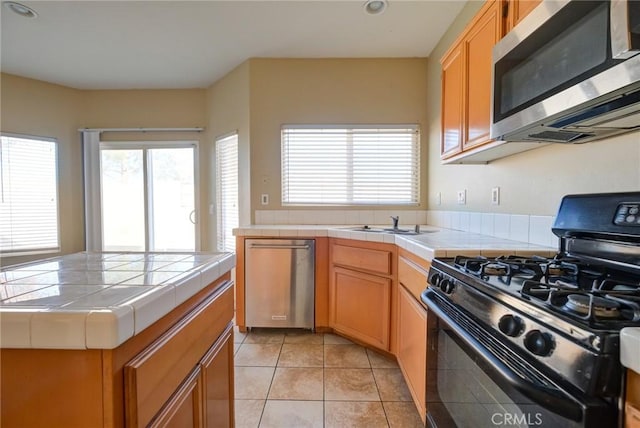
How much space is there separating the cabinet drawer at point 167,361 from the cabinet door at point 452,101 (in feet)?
5.05

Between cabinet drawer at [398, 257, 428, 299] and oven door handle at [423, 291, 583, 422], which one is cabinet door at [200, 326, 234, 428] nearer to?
oven door handle at [423, 291, 583, 422]

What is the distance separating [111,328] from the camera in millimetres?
522

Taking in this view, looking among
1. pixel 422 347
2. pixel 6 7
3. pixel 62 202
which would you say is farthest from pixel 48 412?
pixel 62 202

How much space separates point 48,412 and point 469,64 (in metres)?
2.01

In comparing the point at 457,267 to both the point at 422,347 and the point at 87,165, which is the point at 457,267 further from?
the point at 87,165

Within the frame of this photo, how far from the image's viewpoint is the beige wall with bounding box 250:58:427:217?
2951 mm

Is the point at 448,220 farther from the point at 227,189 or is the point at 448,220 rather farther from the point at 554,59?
the point at 227,189

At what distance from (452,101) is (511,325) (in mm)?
1469

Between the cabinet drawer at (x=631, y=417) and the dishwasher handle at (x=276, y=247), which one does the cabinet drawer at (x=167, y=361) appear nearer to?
the cabinet drawer at (x=631, y=417)

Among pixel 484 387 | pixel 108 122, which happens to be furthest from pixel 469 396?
pixel 108 122

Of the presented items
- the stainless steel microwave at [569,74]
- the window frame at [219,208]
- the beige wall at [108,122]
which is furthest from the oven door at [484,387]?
the beige wall at [108,122]

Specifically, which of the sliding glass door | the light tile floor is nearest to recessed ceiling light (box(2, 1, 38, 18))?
the sliding glass door

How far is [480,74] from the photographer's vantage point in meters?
1.50

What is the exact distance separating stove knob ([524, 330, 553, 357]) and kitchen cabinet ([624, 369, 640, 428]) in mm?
122
